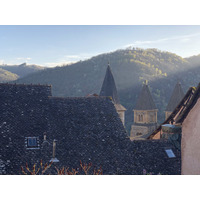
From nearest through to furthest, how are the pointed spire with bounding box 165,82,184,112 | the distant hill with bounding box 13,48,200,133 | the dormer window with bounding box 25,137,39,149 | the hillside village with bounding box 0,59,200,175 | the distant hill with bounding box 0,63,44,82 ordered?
the hillside village with bounding box 0,59,200,175
the dormer window with bounding box 25,137,39,149
the distant hill with bounding box 0,63,44,82
the pointed spire with bounding box 165,82,184,112
the distant hill with bounding box 13,48,200,133

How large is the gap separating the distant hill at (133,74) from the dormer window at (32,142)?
4832cm

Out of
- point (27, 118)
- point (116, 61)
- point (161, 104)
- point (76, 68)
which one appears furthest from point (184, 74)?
point (27, 118)

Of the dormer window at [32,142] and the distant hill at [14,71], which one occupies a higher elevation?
the distant hill at [14,71]

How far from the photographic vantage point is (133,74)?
237 ft

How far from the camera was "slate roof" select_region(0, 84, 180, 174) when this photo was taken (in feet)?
49.5

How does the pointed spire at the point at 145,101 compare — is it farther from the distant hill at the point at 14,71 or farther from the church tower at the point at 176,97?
the distant hill at the point at 14,71

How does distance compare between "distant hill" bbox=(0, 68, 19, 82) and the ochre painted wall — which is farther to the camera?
"distant hill" bbox=(0, 68, 19, 82)

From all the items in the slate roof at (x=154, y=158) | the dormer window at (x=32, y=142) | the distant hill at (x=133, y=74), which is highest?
the distant hill at (x=133, y=74)

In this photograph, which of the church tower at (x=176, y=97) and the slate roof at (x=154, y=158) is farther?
the church tower at (x=176, y=97)

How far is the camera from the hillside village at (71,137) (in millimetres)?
14984

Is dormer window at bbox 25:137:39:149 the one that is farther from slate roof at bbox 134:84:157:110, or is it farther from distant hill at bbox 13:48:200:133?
distant hill at bbox 13:48:200:133

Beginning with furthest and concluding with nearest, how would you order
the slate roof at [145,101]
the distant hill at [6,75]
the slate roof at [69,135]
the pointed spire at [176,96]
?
the slate roof at [145,101], the pointed spire at [176,96], the distant hill at [6,75], the slate roof at [69,135]

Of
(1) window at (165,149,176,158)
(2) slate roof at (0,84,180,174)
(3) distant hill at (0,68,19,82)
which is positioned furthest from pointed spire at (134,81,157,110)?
(1) window at (165,149,176,158)

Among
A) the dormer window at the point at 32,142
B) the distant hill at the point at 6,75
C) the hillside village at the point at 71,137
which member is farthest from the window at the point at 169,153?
the distant hill at the point at 6,75
